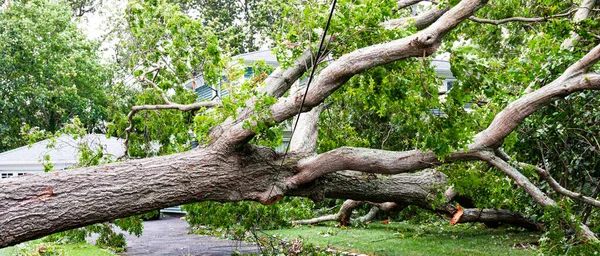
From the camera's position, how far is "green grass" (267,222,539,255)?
981 centimetres

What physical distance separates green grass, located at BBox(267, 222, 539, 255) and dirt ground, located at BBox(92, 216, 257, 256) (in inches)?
54.0

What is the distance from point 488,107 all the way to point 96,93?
20.9 meters

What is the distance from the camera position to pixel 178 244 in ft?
41.0

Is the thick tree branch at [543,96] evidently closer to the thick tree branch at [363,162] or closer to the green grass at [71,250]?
the thick tree branch at [363,162]

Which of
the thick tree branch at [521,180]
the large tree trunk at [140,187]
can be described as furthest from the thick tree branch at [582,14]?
the large tree trunk at [140,187]

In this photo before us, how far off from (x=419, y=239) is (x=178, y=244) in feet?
16.1

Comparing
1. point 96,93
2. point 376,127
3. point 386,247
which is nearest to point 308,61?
point 386,247

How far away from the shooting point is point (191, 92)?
916 centimetres

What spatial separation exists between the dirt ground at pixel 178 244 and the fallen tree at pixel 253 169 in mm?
3078

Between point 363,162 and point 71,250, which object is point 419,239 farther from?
point 71,250

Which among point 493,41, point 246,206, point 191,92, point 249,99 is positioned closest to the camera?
point 249,99

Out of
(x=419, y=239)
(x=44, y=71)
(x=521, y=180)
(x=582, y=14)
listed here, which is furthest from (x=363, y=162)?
(x=44, y=71)

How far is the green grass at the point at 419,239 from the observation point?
32.2 feet

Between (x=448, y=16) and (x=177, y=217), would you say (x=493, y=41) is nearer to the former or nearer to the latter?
(x=448, y=16)
